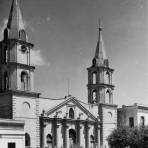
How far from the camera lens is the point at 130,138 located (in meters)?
42.2

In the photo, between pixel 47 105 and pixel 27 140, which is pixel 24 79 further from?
pixel 27 140

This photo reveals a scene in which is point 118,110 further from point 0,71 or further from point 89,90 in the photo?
point 0,71

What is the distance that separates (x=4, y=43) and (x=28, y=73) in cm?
395

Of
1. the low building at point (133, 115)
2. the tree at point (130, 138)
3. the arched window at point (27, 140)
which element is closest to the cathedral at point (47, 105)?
the arched window at point (27, 140)

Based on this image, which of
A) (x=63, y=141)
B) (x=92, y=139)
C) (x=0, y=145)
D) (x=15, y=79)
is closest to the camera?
(x=0, y=145)

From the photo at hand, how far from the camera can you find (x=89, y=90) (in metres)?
51.7

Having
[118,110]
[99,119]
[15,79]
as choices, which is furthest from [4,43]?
[118,110]

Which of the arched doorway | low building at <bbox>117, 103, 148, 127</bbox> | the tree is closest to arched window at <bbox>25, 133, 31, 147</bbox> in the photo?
the arched doorway

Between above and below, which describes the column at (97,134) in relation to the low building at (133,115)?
below

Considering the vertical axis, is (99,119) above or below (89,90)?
below

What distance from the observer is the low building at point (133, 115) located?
5434cm

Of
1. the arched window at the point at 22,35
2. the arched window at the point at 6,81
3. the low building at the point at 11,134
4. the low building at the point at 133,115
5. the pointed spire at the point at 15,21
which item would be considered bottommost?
the low building at the point at 11,134

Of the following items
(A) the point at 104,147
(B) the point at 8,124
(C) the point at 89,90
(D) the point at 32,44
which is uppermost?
(D) the point at 32,44

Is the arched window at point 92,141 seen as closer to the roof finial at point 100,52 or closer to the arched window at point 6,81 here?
the roof finial at point 100,52
